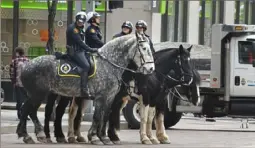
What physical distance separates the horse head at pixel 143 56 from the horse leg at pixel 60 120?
1.64 metres

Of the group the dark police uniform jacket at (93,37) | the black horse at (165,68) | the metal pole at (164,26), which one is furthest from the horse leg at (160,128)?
the metal pole at (164,26)

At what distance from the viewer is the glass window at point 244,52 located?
19.9m

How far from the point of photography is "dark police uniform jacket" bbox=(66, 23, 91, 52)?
13.3 m

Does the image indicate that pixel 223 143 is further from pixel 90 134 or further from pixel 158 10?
pixel 158 10

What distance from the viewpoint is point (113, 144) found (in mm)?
13906

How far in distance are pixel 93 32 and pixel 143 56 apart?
4.03 ft

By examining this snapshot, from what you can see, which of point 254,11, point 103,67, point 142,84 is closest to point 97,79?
point 103,67

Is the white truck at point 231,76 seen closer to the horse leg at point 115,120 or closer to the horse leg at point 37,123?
the horse leg at point 115,120


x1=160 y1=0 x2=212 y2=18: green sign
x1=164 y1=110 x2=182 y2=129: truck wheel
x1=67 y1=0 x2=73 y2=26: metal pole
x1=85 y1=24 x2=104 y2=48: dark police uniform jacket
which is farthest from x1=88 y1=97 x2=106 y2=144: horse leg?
x1=160 y1=0 x2=212 y2=18: green sign

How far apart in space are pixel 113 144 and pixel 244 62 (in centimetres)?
711

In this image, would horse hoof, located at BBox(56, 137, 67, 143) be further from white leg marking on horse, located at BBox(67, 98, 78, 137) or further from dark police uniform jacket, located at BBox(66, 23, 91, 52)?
dark police uniform jacket, located at BBox(66, 23, 91, 52)

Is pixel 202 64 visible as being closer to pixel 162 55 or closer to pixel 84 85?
pixel 162 55

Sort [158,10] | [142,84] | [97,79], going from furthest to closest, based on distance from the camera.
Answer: [158,10] → [142,84] → [97,79]

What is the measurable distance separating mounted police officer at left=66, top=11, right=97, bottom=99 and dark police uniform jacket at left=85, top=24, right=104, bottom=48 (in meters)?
0.56
